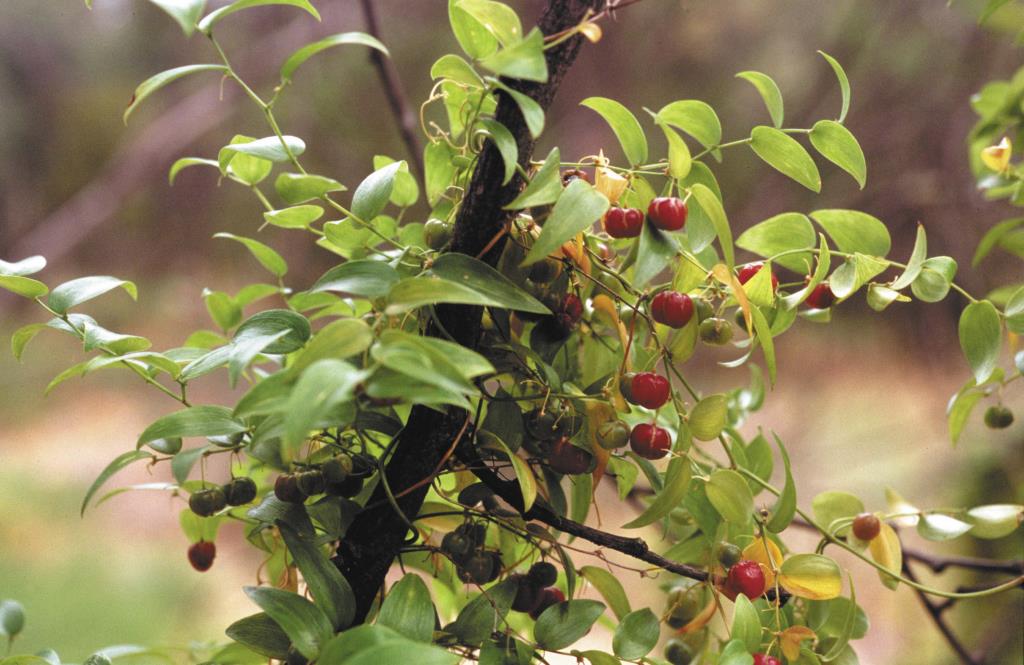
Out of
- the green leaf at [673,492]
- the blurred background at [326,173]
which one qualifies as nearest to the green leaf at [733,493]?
the green leaf at [673,492]

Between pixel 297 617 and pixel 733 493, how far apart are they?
17 cm

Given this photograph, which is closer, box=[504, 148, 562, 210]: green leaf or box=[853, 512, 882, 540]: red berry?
box=[504, 148, 562, 210]: green leaf

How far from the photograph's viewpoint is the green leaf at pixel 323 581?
0.29m

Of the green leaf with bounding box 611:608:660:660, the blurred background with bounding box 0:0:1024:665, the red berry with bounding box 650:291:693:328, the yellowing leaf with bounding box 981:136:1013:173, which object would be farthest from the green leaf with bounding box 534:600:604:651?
the blurred background with bounding box 0:0:1024:665

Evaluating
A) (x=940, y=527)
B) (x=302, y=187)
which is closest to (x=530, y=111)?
(x=302, y=187)

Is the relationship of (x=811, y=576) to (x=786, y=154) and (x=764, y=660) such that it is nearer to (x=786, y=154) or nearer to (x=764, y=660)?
(x=764, y=660)

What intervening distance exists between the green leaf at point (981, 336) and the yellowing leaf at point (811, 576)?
124 mm

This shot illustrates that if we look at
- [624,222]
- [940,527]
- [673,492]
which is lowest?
[940,527]

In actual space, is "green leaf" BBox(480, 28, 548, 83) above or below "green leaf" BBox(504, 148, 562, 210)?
above

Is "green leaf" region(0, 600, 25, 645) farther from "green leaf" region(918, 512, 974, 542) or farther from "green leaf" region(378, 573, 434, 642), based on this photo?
"green leaf" region(918, 512, 974, 542)

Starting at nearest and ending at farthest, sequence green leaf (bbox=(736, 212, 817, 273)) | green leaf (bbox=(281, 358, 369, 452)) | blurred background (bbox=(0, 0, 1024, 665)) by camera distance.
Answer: green leaf (bbox=(281, 358, 369, 452)) < green leaf (bbox=(736, 212, 817, 273)) < blurred background (bbox=(0, 0, 1024, 665))

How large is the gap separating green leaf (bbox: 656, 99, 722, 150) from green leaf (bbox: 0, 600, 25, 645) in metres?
0.41

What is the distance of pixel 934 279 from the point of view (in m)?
0.37

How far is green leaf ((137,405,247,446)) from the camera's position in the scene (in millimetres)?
286
